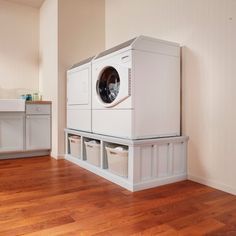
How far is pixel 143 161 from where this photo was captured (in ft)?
7.14

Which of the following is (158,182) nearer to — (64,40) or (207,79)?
(207,79)

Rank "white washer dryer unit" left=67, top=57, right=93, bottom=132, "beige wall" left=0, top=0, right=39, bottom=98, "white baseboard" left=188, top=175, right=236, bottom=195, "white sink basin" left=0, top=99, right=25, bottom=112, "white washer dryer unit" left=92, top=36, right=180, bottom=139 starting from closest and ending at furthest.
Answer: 1. "white baseboard" left=188, top=175, right=236, bottom=195
2. "white washer dryer unit" left=92, top=36, right=180, bottom=139
3. "white washer dryer unit" left=67, top=57, right=93, bottom=132
4. "white sink basin" left=0, top=99, right=25, bottom=112
5. "beige wall" left=0, top=0, right=39, bottom=98

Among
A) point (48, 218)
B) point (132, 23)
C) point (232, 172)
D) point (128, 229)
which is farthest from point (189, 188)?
point (132, 23)

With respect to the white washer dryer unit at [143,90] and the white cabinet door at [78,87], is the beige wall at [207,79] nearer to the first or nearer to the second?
the white washer dryer unit at [143,90]

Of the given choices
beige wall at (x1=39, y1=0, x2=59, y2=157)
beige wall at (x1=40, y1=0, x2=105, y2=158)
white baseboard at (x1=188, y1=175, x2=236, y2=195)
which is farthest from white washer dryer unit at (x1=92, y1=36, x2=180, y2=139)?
beige wall at (x1=39, y1=0, x2=59, y2=157)

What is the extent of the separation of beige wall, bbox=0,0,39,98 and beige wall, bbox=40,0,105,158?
1.58ft

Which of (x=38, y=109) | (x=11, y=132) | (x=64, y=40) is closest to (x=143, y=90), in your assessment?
(x=64, y=40)

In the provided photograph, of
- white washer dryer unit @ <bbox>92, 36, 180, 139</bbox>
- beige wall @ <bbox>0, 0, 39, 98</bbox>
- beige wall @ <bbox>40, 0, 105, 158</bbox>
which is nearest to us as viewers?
white washer dryer unit @ <bbox>92, 36, 180, 139</bbox>

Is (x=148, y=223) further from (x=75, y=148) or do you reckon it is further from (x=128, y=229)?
(x=75, y=148)

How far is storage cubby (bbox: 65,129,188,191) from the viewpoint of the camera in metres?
2.13

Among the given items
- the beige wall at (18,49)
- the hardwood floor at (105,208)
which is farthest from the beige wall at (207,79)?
the beige wall at (18,49)

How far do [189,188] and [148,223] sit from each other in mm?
826

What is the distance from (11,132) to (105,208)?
Result: 2.33 meters

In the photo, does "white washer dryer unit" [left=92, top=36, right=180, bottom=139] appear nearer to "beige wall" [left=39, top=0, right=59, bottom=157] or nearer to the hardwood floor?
the hardwood floor
